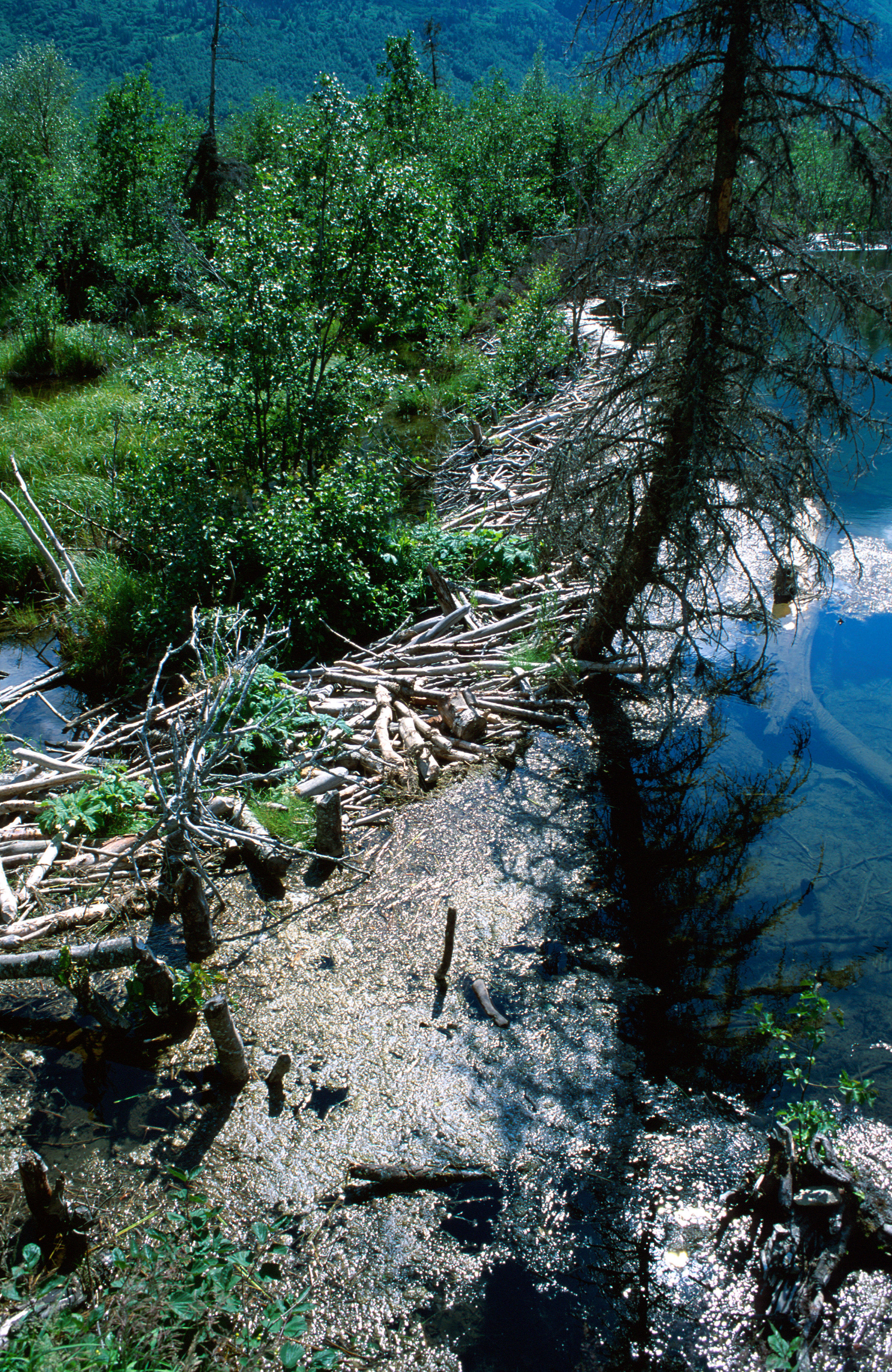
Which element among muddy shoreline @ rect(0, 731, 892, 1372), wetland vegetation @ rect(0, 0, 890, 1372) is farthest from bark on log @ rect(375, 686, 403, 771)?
muddy shoreline @ rect(0, 731, 892, 1372)

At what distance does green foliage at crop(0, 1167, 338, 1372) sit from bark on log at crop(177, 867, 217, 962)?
183 cm

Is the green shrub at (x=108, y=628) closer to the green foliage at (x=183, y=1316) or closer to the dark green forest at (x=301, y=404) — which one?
the dark green forest at (x=301, y=404)

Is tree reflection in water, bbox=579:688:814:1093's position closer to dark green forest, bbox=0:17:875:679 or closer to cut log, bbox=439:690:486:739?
cut log, bbox=439:690:486:739

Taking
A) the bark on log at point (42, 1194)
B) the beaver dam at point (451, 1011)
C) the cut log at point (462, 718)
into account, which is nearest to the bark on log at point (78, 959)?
the beaver dam at point (451, 1011)

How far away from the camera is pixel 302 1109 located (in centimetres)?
462

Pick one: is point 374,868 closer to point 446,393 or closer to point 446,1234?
point 446,1234

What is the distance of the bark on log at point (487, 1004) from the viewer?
5.12 m

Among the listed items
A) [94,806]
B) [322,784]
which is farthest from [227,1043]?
[322,784]

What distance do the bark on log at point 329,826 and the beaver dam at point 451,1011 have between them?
40mm

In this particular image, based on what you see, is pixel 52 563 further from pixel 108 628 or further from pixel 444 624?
pixel 444 624

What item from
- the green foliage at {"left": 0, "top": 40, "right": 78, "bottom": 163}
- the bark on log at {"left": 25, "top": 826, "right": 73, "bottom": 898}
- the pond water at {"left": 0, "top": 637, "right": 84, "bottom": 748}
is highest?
the green foliage at {"left": 0, "top": 40, "right": 78, "bottom": 163}

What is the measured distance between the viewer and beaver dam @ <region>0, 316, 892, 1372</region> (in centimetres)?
381

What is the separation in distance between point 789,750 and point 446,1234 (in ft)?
18.5

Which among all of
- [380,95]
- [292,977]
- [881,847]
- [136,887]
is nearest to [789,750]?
[881,847]
